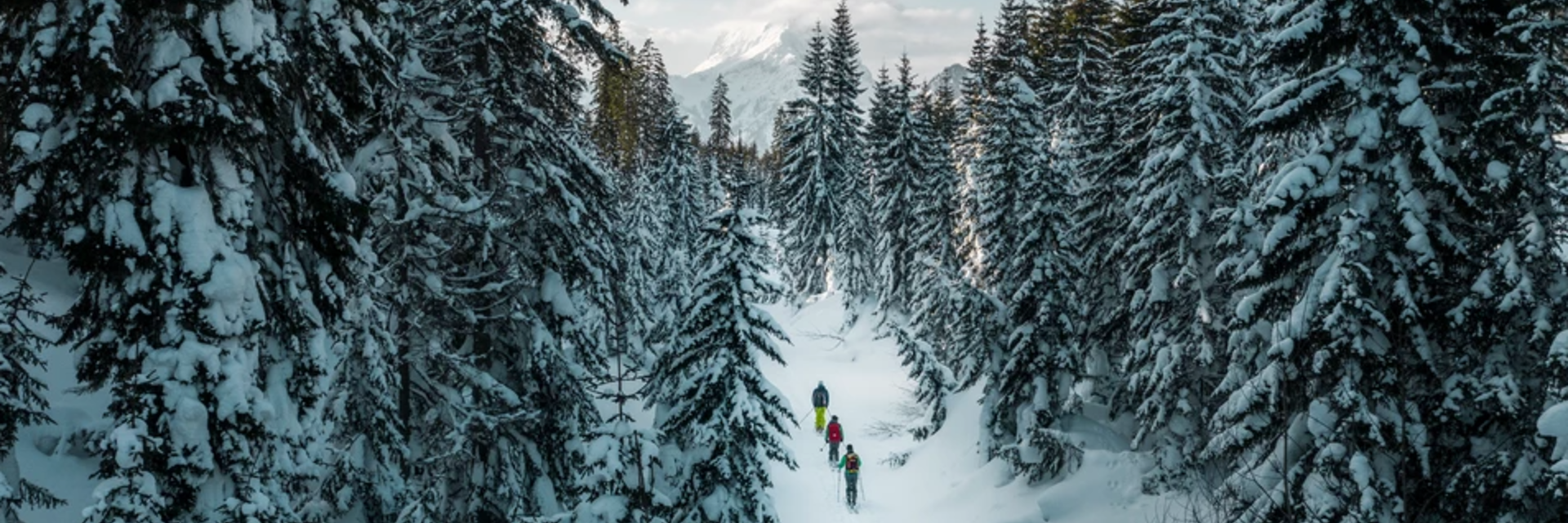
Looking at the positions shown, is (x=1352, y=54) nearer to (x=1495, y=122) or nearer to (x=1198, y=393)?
(x=1495, y=122)

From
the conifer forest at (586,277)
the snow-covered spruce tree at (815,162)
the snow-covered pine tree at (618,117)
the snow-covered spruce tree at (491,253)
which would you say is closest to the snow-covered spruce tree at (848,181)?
the snow-covered spruce tree at (815,162)

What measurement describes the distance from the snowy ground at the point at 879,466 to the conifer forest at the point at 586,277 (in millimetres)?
139

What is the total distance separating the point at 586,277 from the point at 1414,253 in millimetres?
11050

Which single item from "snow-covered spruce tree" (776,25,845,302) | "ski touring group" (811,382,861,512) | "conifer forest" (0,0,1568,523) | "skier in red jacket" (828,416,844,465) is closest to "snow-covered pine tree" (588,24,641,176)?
"snow-covered spruce tree" (776,25,845,302)

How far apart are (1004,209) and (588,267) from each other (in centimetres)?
1181

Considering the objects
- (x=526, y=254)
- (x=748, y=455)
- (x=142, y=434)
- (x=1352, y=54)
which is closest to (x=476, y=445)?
(x=526, y=254)

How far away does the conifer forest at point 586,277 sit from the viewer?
687 centimetres

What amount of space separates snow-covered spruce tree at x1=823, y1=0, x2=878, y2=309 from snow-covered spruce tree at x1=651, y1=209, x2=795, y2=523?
31992mm

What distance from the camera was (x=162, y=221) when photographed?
6730mm

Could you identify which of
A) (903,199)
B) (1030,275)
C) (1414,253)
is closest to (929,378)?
(1030,275)

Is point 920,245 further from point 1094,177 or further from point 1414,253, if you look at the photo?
point 1414,253

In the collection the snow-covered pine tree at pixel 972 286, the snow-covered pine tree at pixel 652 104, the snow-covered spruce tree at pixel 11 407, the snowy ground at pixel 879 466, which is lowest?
the snow-covered spruce tree at pixel 11 407

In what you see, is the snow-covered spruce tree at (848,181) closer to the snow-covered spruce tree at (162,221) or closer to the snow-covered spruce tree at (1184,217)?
the snow-covered spruce tree at (1184,217)

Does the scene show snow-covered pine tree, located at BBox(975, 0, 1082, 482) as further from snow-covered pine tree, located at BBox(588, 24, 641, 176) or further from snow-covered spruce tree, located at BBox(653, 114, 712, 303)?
snow-covered spruce tree, located at BBox(653, 114, 712, 303)
